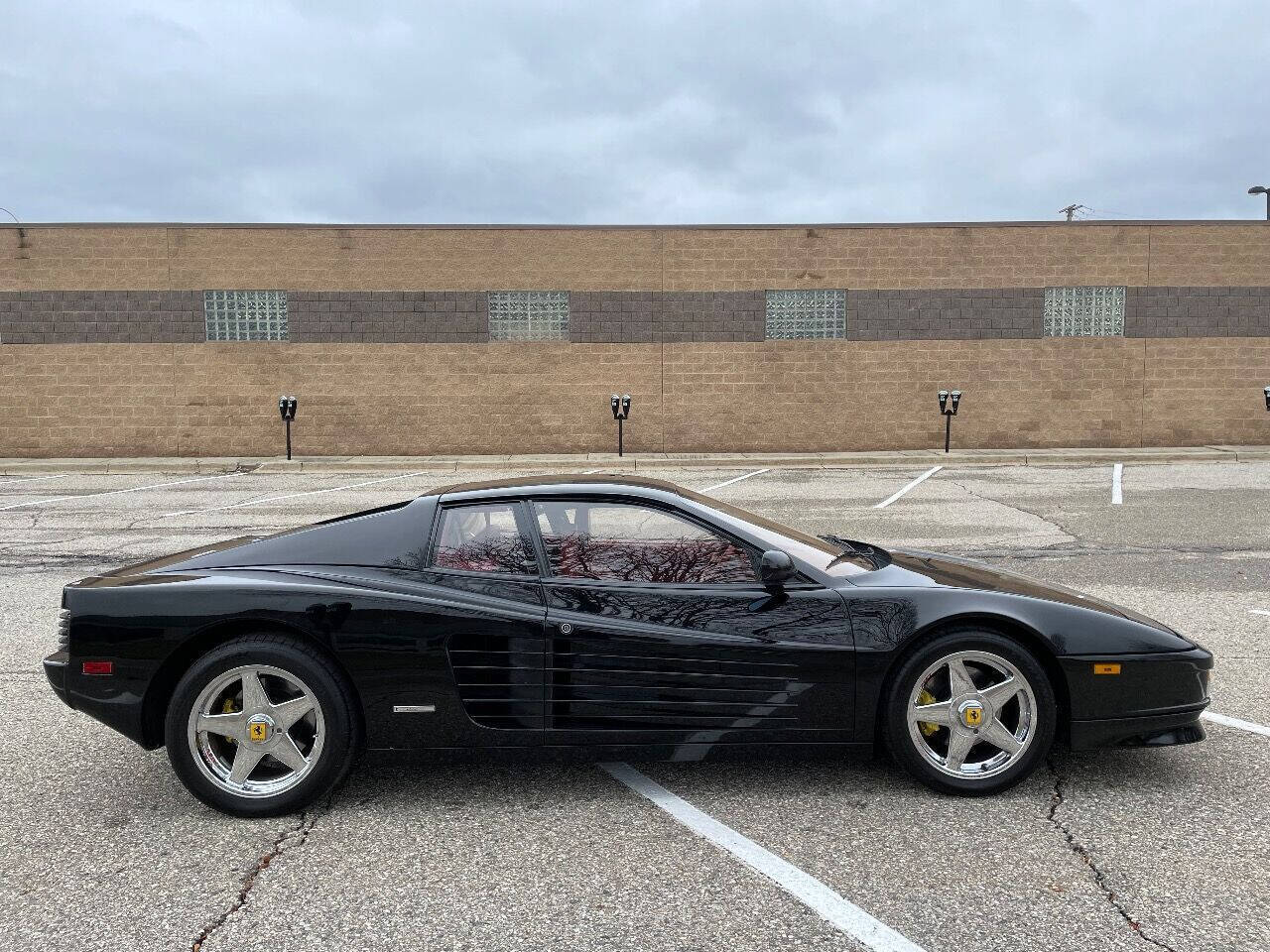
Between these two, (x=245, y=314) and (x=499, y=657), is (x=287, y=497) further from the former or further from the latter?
(x=499, y=657)

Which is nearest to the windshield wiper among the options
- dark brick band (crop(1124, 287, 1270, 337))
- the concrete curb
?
the concrete curb

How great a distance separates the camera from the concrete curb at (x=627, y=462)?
18.9 metres

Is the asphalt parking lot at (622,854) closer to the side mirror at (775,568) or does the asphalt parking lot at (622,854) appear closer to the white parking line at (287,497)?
the side mirror at (775,568)

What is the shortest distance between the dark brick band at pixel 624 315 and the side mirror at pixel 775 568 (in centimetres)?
1814

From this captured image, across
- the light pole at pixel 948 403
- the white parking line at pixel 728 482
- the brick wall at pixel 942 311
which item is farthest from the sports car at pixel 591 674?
the brick wall at pixel 942 311

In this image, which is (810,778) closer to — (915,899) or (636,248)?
(915,899)

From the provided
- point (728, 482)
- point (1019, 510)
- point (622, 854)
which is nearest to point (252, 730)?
point (622, 854)

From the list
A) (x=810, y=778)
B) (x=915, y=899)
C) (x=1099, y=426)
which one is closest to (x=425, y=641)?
(x=810, y=778)

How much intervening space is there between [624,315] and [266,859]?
62.1 ft

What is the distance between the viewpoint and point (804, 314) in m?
21.5

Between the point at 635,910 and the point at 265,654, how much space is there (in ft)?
5.31

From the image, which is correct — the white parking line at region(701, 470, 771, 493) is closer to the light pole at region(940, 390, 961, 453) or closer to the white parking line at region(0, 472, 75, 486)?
the light pole at region(940, 390, 961, 453)

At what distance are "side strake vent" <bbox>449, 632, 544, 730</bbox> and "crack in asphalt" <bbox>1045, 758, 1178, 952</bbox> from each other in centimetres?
188

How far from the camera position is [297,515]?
12.0 meters
